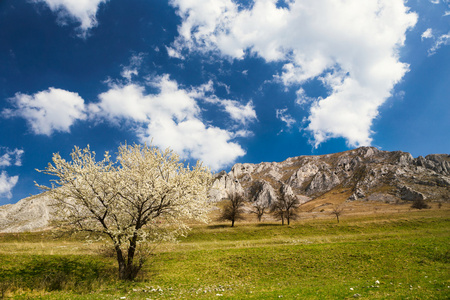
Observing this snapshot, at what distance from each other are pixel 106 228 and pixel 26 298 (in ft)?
25.2

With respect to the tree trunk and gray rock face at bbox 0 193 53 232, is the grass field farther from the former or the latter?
gray rock face at bbox 0 193 53 232

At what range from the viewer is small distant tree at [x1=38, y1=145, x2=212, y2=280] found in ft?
70.7

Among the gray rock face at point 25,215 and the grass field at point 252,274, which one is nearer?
the grass field at point 252,274

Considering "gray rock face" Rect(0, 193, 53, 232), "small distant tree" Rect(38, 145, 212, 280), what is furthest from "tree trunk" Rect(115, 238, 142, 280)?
"gray rock face" Rect(0, 193, 53, 232)

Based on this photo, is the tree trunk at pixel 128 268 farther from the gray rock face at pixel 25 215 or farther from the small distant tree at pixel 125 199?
the gray rock face at pixel 25 215

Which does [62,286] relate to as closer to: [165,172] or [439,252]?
Answer: [165,172]

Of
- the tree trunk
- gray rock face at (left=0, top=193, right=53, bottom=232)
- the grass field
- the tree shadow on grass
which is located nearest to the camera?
the grass field

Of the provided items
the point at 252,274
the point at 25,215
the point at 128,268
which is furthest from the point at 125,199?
the point at 25,215

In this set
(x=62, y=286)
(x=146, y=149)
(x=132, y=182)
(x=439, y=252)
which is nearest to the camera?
(x=62, y=286)

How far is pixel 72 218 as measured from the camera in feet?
70.1

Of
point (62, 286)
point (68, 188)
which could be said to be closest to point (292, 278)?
point (62, 286)

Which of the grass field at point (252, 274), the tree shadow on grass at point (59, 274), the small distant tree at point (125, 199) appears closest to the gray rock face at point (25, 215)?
the tree shadow on grass at point (59, 274)

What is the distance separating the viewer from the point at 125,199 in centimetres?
2258

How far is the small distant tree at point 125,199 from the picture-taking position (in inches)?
849
